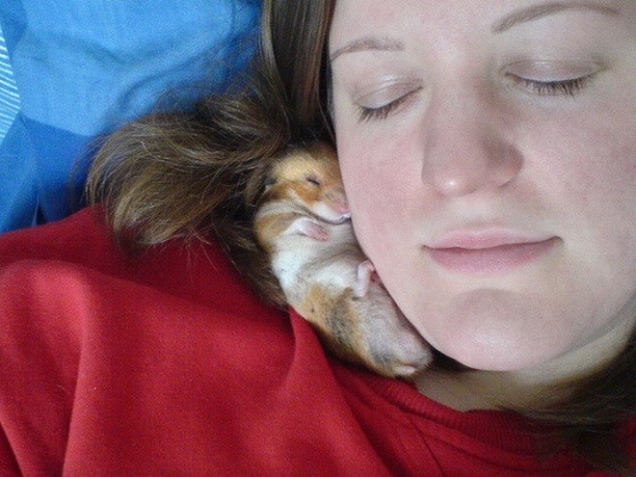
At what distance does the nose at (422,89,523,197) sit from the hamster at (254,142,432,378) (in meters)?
0.32

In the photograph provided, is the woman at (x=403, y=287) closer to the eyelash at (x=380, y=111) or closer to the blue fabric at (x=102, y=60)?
the eyelash at (x=380, y=111)

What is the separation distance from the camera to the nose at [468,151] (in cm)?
79

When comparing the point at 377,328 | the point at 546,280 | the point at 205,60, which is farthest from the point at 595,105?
the point at 205,60

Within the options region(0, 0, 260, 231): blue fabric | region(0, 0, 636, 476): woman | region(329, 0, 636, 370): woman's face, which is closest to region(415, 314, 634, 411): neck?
region(0, 0, 636, 476): woman

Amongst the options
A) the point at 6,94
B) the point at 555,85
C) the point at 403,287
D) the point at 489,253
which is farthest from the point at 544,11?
the point at 6,94

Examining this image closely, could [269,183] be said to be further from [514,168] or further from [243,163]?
[514,168]

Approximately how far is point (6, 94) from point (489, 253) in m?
1.04

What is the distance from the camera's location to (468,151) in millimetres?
806

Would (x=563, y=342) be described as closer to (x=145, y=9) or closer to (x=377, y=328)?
(x=377, y=328)

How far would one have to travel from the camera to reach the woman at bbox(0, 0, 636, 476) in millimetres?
799

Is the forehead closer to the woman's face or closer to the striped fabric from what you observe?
the woman's face

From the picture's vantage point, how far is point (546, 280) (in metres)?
0.82

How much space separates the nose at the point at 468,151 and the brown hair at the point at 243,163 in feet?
1.16

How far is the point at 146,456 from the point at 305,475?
9.0 inches
